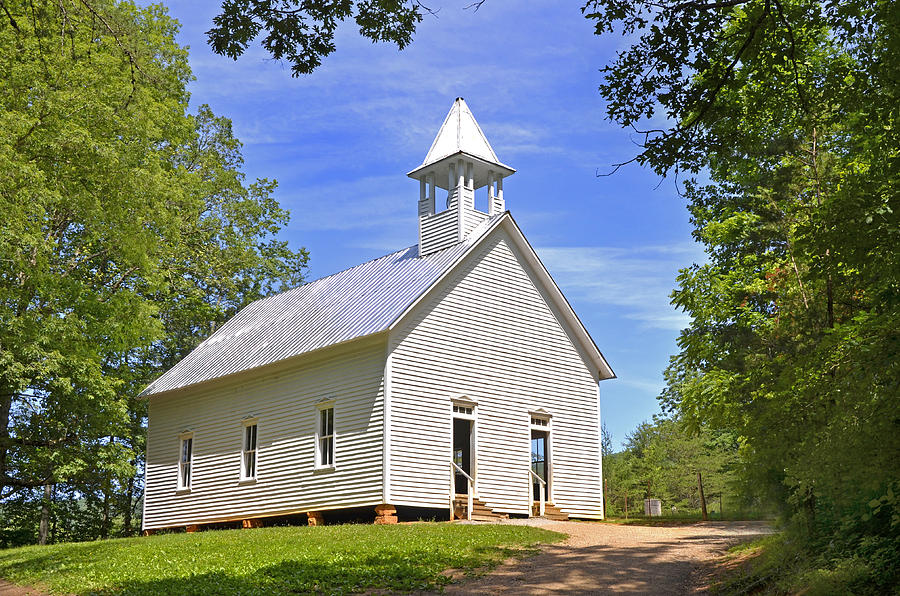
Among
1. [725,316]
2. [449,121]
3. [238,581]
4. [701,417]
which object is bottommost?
[238,581]

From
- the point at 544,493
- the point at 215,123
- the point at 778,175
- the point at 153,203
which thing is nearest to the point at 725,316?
the point at 778,175

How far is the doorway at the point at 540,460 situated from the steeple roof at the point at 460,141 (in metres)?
8.02

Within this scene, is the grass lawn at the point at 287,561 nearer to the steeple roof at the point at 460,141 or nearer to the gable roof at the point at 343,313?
the gable roof at the point at 343,313

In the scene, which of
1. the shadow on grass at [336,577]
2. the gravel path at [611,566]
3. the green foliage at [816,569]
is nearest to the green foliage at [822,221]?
the green foliage at [816,569]

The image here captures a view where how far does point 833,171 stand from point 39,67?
16806mm

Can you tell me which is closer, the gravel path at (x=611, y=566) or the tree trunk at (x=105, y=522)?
the gravel path at (x=611, y=566)

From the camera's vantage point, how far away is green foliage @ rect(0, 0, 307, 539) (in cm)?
1948

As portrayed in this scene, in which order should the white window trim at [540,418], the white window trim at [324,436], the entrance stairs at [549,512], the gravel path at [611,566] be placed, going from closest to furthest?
the gravel path at [611,566], the white window trim at [324,436], the entrance stairs at [549,512], the white window trim at [540,418]

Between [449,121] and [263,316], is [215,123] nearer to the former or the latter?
[263,316]

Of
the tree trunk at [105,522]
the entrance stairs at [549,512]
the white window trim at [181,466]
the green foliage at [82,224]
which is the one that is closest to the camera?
the green foliage at [82,224]

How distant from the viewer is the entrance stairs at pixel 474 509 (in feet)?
71.6

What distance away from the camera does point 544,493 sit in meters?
24.1

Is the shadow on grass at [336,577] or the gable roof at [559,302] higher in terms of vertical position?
the gable roof at [559,302]

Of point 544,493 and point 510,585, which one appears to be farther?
point 544,493
